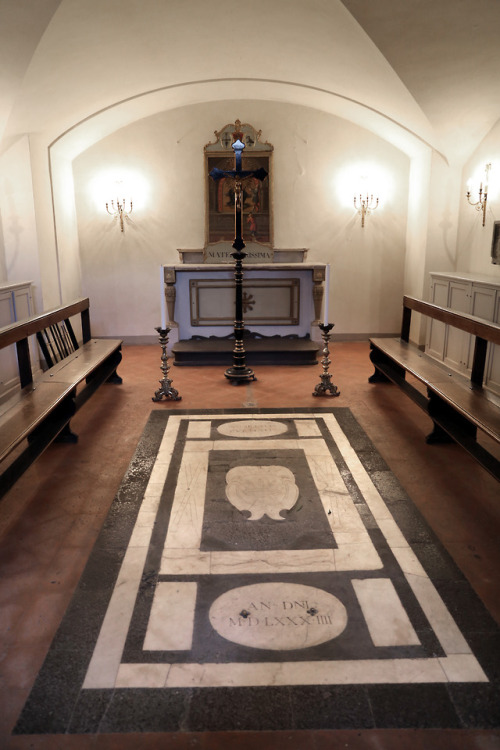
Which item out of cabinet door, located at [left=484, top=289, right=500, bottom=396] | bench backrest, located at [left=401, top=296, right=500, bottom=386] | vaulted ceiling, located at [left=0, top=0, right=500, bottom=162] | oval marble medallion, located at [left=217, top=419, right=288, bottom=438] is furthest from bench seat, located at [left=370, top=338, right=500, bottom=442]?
vaulted ceiling, located at [left=0, top=0, right=500, bottom=162]

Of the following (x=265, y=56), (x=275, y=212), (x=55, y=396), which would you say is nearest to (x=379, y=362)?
(x=275, y=212)

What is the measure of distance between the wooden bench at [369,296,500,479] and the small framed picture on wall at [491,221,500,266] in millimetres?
1434

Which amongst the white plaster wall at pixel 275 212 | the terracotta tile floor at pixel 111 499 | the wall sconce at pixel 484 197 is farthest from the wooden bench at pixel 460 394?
the white plaster wall at pixel 275 212

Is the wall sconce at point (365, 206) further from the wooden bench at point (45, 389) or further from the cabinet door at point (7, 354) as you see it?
the cabinet door at point (7, 354)

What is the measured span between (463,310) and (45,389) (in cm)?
494

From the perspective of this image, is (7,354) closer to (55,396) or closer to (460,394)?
(55,396)

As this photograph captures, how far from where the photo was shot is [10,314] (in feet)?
21.1

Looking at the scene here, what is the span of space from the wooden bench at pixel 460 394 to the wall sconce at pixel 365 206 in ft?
10.7

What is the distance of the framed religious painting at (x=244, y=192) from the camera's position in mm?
8703

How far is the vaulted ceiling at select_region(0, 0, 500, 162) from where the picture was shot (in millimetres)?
4926

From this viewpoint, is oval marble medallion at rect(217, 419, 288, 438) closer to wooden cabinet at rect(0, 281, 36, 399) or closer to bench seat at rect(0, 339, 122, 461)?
bench seat at rect(0, 339, 122, 461)

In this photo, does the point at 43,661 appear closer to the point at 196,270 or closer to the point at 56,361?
the point at 56,361

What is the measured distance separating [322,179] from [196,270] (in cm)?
263

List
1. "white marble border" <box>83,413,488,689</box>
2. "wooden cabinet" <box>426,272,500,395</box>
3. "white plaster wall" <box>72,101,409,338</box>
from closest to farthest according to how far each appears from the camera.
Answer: "white marble border" <box>83,413,488,689</box>, "wooden cabinet" <box>426,272,500,395</box>, "white plaster wall" <box>72,101,409,338</box>
